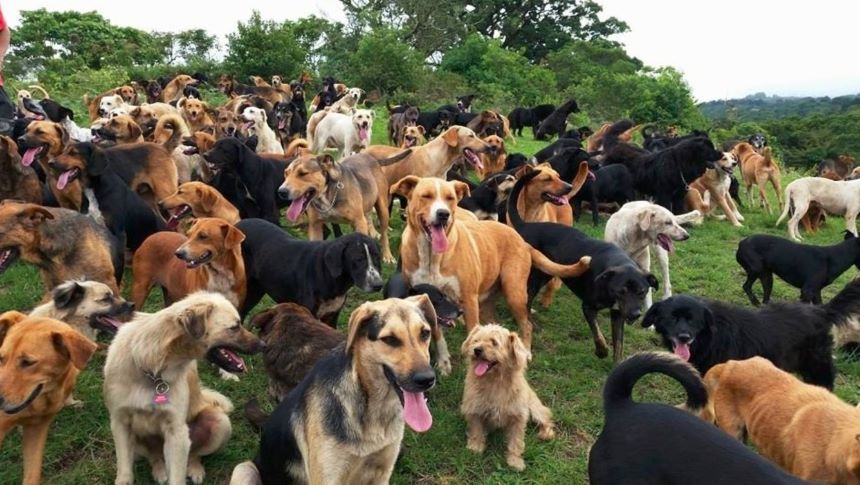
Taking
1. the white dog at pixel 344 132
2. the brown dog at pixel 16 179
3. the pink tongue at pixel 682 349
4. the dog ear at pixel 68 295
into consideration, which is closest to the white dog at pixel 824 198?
the pink tongue at pixel 682 349

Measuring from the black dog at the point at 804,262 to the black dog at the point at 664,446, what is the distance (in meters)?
5.19

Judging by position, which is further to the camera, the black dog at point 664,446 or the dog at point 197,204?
the dog at point 197,204

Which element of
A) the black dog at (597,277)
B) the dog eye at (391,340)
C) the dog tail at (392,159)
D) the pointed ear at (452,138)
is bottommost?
the black dog at (597,277)

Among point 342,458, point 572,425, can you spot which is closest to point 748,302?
point 572,425

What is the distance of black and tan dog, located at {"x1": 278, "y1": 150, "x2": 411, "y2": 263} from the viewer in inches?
292

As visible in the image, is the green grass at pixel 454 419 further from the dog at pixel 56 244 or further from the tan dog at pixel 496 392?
the dog at pixel 56 244

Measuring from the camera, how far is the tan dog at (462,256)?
18.5 ft

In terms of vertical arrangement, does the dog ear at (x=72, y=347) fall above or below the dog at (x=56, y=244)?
below

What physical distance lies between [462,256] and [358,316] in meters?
2.66

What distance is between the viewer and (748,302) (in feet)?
27.8

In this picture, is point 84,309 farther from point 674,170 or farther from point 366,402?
point 674,170

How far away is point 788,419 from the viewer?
3.87m

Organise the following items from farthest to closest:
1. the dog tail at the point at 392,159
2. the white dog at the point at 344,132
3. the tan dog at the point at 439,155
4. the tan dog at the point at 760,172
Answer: the tan dog at the point at 760,172 < the white dog at the point at 344,132 < the tan dog at the point at 439,155 < the dog tail at the point at 392,159

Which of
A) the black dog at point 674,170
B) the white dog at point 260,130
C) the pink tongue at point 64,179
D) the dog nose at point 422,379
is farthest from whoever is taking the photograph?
the white dog at point 260,130
